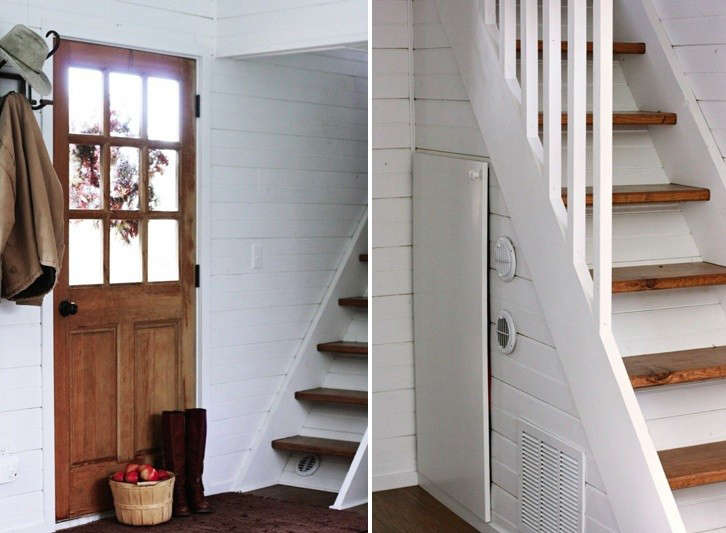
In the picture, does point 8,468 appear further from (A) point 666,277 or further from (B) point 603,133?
(A) point 666,277

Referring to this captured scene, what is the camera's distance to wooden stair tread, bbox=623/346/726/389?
10.2 feet

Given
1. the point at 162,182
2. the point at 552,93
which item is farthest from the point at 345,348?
the point at 552,93

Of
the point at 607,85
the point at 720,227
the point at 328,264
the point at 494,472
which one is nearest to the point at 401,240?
the point at 328,264

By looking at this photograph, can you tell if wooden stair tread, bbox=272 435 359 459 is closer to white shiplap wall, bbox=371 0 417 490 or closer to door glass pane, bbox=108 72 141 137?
white shiplap wall, bbox=371 0 417 490

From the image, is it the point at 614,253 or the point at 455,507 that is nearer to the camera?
the point at 614,253

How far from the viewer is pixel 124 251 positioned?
123 inches

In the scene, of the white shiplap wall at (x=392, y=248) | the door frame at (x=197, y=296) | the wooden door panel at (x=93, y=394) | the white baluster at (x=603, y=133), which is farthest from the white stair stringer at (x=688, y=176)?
the wooden door panel at (x=93, y=394)

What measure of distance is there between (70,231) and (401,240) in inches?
69.6

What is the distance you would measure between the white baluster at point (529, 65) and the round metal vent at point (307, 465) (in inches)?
55.1

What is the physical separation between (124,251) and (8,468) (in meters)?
0.70

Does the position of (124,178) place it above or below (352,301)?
above

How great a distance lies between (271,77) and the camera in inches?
140

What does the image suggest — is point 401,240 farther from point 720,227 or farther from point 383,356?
point 720,227

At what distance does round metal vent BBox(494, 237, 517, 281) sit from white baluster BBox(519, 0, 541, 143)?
0.45 metres
